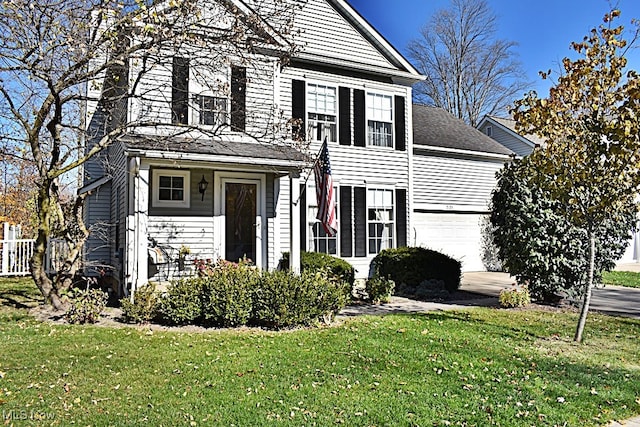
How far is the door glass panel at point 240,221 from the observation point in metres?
11.4

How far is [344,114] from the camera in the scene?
13.8m

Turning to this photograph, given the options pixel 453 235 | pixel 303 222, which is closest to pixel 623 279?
pixel 453 235

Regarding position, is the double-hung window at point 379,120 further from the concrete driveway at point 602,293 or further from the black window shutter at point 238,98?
the concrete driveway at point 602,293

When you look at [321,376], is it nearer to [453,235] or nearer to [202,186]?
[202,186]

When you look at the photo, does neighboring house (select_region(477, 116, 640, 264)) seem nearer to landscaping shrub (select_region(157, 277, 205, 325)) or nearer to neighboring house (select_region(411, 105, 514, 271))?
neighboring house (select_region(411, 105, 514, 271))

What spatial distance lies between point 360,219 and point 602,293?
6799 millimetres

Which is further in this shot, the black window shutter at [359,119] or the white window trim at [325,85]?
the black window shutter at [359,119]

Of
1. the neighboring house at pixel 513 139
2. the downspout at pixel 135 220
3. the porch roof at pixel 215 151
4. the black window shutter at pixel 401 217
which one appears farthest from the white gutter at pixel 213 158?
the neighboring house at pixel 513 139

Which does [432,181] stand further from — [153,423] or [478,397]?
[153,423]

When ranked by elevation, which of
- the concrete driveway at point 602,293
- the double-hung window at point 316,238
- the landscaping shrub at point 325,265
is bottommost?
the concrete driveway at point 602,293

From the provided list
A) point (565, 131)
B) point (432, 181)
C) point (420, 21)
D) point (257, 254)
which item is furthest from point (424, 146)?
point (420, 21)

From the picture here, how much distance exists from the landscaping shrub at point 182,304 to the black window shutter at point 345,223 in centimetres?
620

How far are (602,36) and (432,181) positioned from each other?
10623 millimetres

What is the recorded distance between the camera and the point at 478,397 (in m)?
4.80
